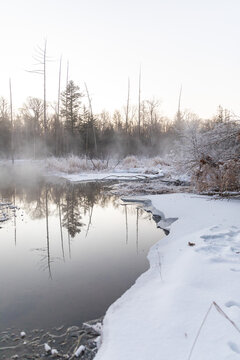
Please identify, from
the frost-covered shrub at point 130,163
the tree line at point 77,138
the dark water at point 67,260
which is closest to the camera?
the dark water at point 67,260

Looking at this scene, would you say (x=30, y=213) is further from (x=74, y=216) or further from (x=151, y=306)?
(x=151, y=306)

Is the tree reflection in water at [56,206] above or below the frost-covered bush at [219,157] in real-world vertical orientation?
below

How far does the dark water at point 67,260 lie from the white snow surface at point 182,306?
41 cm

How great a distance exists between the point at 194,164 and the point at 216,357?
6946 millimetres

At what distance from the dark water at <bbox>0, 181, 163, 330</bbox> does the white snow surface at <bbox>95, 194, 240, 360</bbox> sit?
0.41 metres

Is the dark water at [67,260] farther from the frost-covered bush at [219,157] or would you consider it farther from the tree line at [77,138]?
the tree line at [77,138]

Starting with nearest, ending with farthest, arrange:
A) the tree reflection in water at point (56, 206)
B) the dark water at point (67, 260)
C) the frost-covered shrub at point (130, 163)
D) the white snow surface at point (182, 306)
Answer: the white snow surface at point (182, 306), the dark water at point (67, 260), the tree reflection in water at point (56, 206), the frost-covered shrub at point (130, 163)

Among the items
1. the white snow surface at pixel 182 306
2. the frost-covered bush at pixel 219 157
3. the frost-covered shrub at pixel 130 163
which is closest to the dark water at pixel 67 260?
the white snow surface at pixel 182 306

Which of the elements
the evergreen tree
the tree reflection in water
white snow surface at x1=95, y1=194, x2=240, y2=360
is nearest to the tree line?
the evergreen tree

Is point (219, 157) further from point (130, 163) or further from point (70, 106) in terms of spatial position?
point (70, 106)

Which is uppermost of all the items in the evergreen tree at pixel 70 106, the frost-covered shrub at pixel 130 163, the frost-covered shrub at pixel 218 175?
the evergreen tree at pixel 70 106

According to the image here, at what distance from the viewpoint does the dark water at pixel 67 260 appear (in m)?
3.06

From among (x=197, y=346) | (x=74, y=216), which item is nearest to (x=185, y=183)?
(x=74, y=216)

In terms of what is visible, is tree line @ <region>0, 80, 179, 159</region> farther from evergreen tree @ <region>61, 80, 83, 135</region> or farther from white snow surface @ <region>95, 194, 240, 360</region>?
white snow surface @ <region>95, 194, 240, 360</region>
